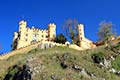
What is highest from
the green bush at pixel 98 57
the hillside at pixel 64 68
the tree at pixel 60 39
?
the tree at pixel 60 39

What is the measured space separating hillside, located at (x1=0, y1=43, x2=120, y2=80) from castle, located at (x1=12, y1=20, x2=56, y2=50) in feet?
109

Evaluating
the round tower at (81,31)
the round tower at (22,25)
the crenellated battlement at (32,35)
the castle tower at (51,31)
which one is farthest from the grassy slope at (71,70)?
the round tower at (22,25)

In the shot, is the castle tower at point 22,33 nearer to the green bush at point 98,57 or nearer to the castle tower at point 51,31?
the castle tower at point 51,31

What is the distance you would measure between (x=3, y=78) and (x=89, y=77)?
1748 centimetres

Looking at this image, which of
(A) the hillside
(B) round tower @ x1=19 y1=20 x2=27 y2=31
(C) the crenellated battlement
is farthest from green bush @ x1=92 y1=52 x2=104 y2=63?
(B) round tower @ x1=19 y1=20 x2=27 y2=31

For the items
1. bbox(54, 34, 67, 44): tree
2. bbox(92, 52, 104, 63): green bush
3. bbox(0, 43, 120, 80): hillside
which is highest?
bbox(54, 34, 67, 44): tree

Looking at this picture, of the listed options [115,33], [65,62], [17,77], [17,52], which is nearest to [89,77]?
[65,62]

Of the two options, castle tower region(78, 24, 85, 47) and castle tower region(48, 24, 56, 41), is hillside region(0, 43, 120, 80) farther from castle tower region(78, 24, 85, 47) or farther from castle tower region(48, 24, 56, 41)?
castle tower region(48, 24, 56, 41)

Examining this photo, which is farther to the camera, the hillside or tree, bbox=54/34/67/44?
tree, bbox=54/34/67/44

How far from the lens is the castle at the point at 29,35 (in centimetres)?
10643

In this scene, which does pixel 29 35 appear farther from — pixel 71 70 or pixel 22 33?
pixel 71 70

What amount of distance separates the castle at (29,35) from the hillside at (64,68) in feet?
109

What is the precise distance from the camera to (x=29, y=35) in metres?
109

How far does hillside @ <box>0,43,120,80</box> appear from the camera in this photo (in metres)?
62.2
